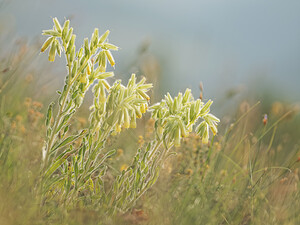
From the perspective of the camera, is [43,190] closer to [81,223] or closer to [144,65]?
[81,223]

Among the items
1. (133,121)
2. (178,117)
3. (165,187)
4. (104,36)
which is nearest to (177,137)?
(178,117)

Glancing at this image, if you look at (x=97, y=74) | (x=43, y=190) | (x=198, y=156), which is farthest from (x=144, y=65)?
(x=43, y=190)

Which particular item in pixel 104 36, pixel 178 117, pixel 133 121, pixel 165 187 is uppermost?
pixel 104 36

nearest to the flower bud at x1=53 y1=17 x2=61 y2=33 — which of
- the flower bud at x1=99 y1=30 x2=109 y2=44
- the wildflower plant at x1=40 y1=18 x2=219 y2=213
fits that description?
the wildflower plant at x1=40 y1=18 x2=219 y2=213

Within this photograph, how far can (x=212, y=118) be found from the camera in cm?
294

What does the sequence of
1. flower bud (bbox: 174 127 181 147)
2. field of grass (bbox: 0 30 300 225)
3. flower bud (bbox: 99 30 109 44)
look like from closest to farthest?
field of grass (bbox: 0 30 300 225) < flower bud (bbox: 174 127 181 147) < flower bud (bbox: 99 30 109 44)

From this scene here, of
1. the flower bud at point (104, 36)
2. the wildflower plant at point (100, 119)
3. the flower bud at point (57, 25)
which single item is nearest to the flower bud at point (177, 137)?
the wildflower plant at point (100, 119)

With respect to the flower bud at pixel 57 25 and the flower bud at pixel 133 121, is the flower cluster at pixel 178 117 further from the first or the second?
the flower bud at pixel 57 25

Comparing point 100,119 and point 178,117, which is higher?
point 178,117

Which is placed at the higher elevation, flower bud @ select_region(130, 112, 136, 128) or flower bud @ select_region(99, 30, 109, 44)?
flower bud @ select_region(99, 30, 109, 44)

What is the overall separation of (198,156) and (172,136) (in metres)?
1.54

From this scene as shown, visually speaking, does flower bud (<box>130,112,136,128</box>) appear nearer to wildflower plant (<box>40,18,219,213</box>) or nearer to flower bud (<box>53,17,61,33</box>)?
wildflower plant (<box>40,18,219,213</box>)

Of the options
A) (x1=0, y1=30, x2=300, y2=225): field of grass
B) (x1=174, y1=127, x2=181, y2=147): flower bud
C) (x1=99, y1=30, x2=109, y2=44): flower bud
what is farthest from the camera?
(x1=99, y1=30, x2=109, y2=44): flower bud

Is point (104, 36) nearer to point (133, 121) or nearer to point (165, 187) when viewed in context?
point (133, 121)
